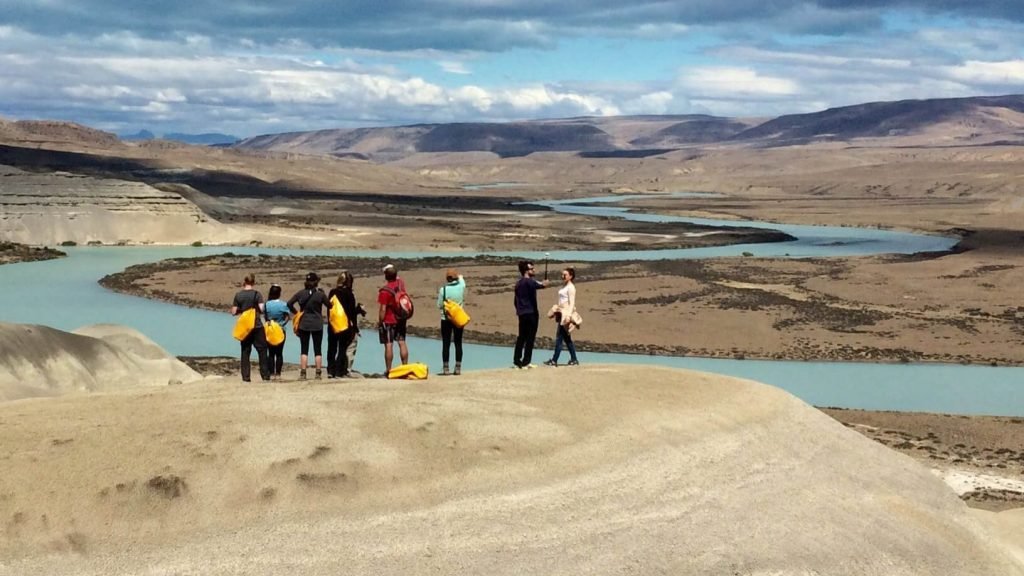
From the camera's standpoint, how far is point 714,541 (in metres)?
12.3

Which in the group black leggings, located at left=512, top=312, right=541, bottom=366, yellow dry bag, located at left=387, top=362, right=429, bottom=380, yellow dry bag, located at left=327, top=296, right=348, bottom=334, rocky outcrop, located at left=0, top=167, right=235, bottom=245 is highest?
yellow dry bag, located at left=327, top=296, right=348, bottom=334

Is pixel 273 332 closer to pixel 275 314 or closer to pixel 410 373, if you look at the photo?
pixel 275 314

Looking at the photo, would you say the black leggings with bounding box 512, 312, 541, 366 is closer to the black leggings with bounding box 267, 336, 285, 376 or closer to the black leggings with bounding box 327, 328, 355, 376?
the black leggings with bounding box 327, 328, 355, 376

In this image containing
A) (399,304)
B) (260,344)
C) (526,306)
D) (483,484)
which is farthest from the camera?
(260,344)

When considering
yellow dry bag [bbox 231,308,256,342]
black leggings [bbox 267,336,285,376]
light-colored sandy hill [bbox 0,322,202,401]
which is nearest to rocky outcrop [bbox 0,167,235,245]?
light-colored sandy hill [bbox 0,322,202,401]

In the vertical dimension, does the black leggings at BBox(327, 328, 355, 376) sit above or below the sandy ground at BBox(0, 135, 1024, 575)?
above

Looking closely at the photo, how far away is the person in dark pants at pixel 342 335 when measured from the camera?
16.6 meters

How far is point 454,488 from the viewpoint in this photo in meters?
12.5

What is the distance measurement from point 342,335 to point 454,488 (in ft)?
16.0

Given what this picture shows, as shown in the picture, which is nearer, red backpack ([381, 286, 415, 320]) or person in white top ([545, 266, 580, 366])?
red backpack ([381, 286, 415, 320])

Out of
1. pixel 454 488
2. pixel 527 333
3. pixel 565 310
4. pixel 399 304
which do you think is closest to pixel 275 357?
pixel 399 304

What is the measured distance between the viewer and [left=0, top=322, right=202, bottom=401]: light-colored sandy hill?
74.4ft

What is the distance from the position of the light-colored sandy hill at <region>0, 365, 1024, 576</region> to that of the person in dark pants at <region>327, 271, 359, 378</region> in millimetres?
1137

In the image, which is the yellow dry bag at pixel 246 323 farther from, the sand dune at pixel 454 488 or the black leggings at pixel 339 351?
the sand dune at pixel 454 488
